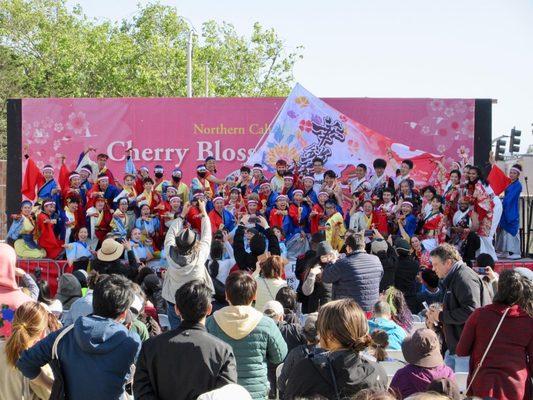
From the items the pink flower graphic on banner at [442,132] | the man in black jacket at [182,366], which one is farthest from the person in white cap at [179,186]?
the man in black jacket at [182,366]

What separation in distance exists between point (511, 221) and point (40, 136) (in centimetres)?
830

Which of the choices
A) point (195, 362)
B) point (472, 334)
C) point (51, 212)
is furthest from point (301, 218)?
point (195, 362)

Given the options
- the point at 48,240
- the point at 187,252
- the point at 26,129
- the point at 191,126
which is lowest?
the point at 48,240

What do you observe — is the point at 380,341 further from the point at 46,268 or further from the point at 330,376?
the point at 46,268

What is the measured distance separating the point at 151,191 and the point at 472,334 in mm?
10783

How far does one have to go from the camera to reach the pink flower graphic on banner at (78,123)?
648 inches

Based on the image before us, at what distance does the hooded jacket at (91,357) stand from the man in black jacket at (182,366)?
0.16m

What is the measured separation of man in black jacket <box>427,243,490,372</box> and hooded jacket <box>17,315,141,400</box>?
7.96 feet

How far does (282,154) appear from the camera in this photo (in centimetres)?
1583

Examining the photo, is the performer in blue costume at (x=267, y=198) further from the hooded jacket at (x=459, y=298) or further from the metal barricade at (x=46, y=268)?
the hooded jacket at (x=459, y=298)

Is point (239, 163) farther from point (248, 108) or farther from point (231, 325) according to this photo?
point (231, 325)

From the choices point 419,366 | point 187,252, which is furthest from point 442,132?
point 419,366

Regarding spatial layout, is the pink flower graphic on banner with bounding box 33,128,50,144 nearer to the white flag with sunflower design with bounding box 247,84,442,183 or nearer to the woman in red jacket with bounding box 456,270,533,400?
the white flag with sunflower design with bounding box 247,84,442,183

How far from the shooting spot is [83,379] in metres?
4.46
